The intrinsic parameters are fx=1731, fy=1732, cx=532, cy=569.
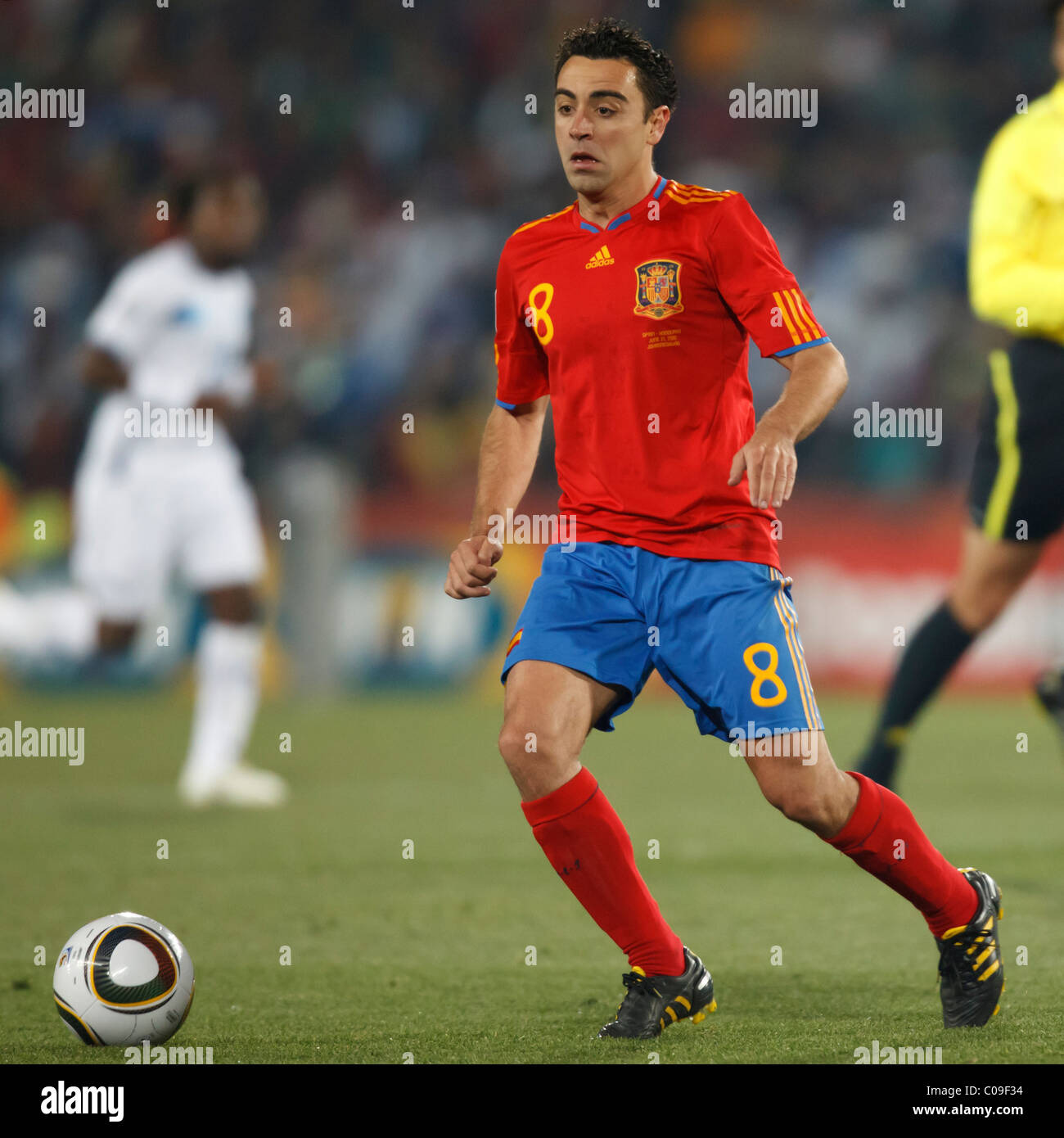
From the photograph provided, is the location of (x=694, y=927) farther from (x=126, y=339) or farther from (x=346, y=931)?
(x=126, y=339)

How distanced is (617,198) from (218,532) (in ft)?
14.2

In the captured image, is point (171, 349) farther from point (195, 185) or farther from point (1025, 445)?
point (1025, 445)

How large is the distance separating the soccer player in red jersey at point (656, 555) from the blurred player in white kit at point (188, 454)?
4.11 metres

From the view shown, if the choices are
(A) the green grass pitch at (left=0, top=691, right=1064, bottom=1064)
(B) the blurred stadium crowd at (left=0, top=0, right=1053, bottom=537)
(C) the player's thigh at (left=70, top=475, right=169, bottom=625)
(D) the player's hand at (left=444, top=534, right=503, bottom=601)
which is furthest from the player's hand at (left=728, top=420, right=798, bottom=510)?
(B) the blurred stadium crowd at (left=0, top=0, right=1053, bottom=537)

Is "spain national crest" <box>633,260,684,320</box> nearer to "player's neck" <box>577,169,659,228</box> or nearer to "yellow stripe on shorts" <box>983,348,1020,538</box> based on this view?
"player's neck" <box>577,169,659,228</box>

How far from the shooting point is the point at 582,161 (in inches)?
142

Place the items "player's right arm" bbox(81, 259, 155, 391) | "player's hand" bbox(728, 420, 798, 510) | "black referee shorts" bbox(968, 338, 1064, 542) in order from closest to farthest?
"player's hand" bbox(728, 420, 798, 510) → "black referee shorts" bbox(968, 338, 1064, 542) → "player's right arm" bbox(81, 259, 155, 391)

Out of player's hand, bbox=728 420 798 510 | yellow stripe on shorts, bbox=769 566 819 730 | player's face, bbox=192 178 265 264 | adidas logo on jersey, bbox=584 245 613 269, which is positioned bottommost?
yellow stripe on shorts, bbox=769 566 819 730

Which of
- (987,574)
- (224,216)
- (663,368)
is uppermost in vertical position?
(224,216)

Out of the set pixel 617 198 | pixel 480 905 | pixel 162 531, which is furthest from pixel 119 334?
pixel 617 198

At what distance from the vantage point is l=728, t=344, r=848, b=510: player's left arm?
318cm

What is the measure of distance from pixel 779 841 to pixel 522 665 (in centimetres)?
317

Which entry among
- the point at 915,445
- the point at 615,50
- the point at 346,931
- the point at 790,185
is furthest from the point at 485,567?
the point at 790,185

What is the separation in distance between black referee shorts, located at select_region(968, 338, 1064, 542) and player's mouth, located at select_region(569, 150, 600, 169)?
89.7 inches
